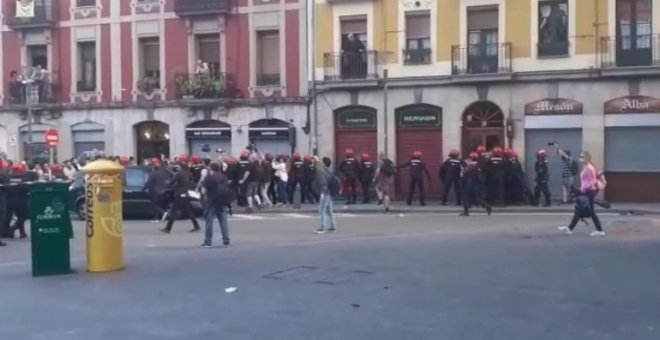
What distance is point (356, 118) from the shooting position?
33719 millimetres

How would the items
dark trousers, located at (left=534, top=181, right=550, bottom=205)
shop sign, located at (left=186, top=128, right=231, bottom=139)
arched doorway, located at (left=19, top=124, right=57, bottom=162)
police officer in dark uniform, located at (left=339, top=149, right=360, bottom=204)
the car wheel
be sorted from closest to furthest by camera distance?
the car wheel < dark trousers, located at (left=534, top=181, right=550, bottom=205) < police officer in dark uniform, located at (left=339, top=149, right=360, bottom=204) < shop sign, located at (left=186, top=128, right=231, bottom=139) < arched doorway, located at (left=19, top=124, right=57, bottom=162)

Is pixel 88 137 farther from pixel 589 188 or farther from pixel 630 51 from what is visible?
pixel 589 188

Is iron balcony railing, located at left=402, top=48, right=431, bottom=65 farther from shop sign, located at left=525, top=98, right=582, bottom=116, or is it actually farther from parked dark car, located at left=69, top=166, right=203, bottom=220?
parked dark car, located at left=69, top=166, right=203, bottom=220

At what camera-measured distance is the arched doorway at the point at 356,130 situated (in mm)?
33469

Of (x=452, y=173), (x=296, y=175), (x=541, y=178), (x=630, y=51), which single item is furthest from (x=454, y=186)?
(x=630, y=51)

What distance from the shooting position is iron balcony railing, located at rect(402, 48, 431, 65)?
32469 mm

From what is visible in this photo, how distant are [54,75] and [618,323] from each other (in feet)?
107

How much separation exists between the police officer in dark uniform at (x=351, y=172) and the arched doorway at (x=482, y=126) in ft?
12.6

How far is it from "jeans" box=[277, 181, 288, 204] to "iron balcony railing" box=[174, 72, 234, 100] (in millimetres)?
6114

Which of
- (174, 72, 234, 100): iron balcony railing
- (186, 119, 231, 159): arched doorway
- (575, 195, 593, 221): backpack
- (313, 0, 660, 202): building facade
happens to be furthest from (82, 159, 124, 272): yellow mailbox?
(186, 119, 231, 159): arched doorway

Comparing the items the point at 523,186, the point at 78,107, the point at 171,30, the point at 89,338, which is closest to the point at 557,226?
the point at 523,186

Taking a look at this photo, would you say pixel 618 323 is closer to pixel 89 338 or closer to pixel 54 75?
pixel 89 338

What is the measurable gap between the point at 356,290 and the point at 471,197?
14.6 metres

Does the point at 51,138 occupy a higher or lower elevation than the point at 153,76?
lower
